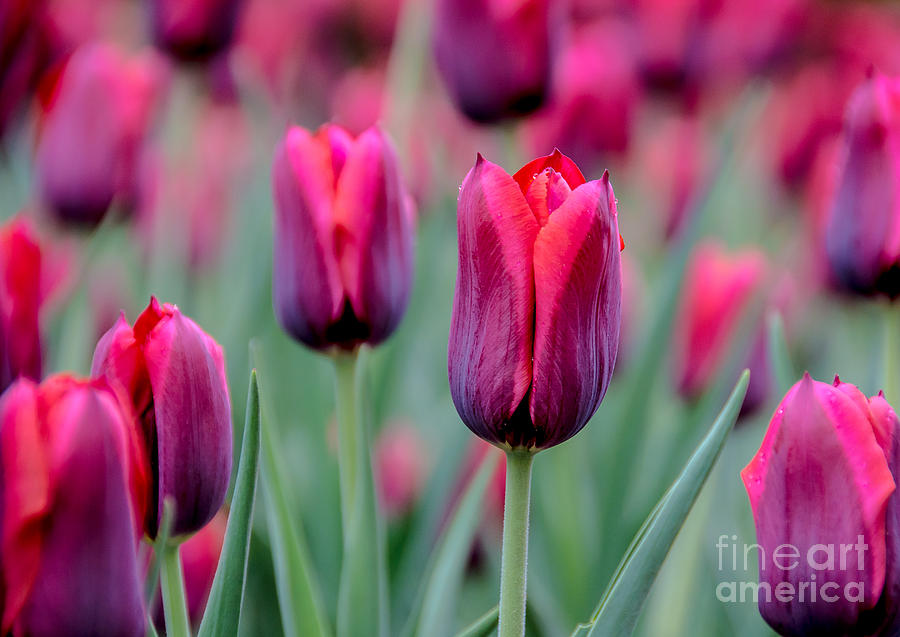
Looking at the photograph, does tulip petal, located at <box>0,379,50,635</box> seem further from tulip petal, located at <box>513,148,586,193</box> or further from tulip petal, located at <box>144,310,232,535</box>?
tulip petal, located at <box>513,148,586,193</box>

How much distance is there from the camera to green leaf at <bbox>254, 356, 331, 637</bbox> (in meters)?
0.60

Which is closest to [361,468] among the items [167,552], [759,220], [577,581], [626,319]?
[167,552]

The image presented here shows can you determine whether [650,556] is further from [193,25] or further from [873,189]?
[193,25]

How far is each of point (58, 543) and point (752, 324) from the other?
2.15 feet

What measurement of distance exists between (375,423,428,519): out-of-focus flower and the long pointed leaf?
0.35 m

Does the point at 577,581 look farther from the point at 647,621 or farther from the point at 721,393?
the point at 721,393

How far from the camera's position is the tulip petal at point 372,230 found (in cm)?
64

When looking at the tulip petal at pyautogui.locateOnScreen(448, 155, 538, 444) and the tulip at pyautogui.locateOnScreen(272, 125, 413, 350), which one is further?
the tulip at pyautogui.locateOnScreen(272, 125, 413, 350)

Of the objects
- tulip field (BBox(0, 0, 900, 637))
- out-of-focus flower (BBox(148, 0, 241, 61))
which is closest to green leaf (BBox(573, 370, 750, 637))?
tulip field (BBox(0, 0, 900, 637))

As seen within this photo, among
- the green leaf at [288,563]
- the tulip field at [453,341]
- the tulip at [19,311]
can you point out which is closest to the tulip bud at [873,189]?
the tulip field at [453,341]

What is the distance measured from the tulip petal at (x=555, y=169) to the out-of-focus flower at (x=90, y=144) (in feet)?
2.17

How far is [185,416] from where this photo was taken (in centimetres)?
47

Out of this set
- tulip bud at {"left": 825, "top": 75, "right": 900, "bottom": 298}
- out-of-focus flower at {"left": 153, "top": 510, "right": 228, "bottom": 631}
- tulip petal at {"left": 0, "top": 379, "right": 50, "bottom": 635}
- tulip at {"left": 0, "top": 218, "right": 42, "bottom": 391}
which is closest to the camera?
tulip petal at {"left": 0, "top": 379, "right": 50, "bottom": 635}

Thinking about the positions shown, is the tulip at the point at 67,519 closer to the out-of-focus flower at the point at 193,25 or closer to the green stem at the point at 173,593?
the green stem at the point at 173,593
